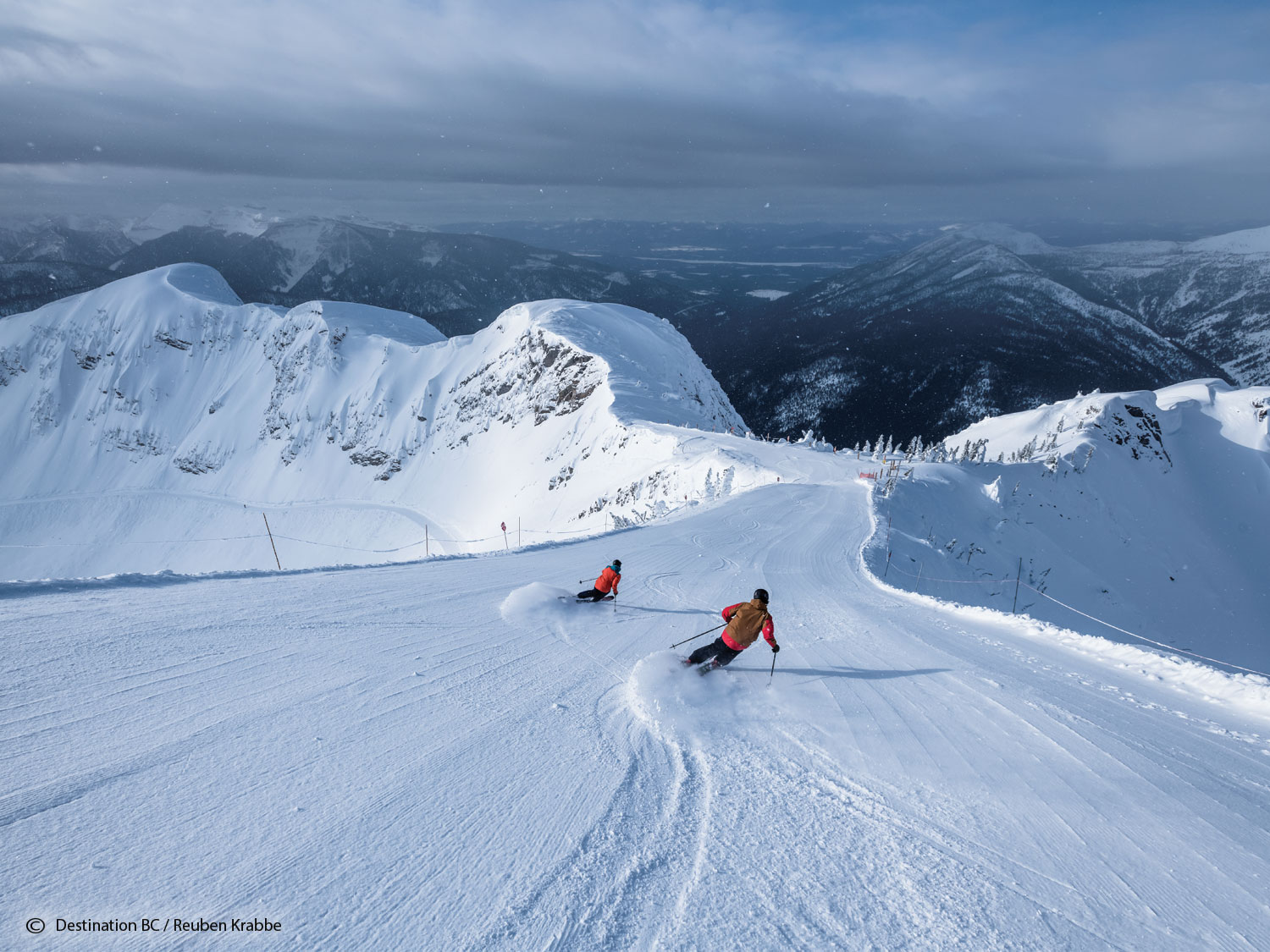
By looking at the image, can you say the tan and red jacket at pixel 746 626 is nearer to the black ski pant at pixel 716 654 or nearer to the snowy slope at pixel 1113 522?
the black ski pant at pixel 716 654

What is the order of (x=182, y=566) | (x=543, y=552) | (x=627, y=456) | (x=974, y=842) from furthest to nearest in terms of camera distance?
1. (x=182, y=566)
2. (x=627, y=456)
3. (x=543, y=552)
4. (x=974, y=842)

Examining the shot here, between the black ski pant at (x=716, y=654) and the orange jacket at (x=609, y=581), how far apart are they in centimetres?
232

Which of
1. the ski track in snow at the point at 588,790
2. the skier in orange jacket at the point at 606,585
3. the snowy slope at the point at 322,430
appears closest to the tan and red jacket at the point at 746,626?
the ski track in snow at the point at 588,790

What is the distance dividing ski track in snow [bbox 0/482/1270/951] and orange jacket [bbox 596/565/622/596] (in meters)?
1.05

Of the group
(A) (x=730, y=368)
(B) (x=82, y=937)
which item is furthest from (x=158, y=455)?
(A) (x=730, y=368)

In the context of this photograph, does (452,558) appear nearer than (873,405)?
Yes

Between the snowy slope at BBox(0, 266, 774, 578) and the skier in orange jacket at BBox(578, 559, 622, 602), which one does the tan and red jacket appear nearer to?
the skier in orange jacket at BBox(578, 559, 622, 602)

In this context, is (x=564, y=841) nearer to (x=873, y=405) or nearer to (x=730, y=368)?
(x=873, y=405)

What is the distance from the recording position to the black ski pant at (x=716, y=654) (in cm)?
686

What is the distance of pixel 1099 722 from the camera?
6250mm

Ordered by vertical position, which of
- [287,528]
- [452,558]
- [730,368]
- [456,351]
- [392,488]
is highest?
[730,368]

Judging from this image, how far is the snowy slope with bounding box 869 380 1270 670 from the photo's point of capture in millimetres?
22531

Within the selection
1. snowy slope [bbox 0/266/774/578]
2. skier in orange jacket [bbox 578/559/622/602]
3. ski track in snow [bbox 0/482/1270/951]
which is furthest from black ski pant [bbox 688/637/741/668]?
snowy slope [bbox 0/266/774/578]

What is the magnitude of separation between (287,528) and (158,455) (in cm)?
4370
